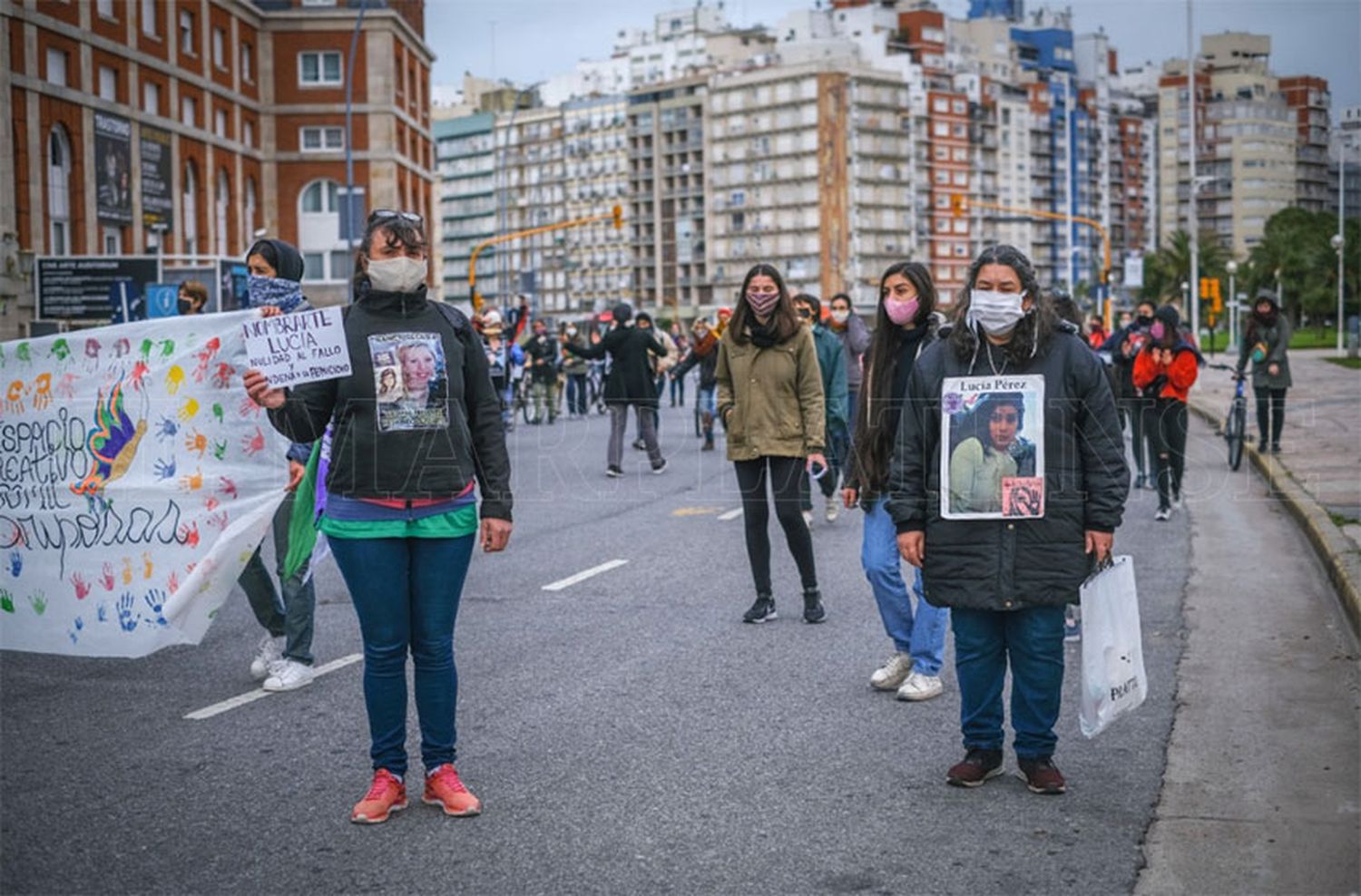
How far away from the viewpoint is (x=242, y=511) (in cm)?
848

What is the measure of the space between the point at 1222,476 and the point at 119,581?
51.6 feet

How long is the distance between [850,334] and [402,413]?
33.6 feet

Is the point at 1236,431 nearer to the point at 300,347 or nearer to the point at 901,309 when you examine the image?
the point at 901,309

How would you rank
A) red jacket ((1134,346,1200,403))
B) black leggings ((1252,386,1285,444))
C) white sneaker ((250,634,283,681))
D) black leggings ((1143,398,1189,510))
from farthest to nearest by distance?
1. black leggings ((1252,386,1285,444))
2. red jacket ((1134,346,1200,403))
3. black leggings ((1143,398,1189,510))
4. white sneaker ((250,634,283,681))

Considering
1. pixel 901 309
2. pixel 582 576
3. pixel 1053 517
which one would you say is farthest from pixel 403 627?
pixel 582 576

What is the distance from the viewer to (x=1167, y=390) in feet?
54.3

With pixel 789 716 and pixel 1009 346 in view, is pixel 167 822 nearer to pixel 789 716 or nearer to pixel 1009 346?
pixel 789 716

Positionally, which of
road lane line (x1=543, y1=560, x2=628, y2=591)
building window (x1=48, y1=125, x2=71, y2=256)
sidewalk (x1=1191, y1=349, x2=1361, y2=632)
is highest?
building window (x1=48, y1=125, x2=71, y2=256)

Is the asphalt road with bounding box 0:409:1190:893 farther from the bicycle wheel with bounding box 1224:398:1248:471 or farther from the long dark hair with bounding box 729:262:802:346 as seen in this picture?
the bicycle wheel with bounding box 1224:398:1248:471

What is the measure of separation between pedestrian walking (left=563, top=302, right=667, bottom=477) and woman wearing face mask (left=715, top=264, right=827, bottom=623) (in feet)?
38.7

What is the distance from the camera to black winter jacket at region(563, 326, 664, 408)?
2306 cm

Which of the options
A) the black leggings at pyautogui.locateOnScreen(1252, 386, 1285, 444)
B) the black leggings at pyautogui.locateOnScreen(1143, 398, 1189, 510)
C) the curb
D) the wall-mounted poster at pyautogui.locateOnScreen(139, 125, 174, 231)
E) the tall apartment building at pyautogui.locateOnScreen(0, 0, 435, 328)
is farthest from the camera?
the wall-mounted poster at pyautogui.locateOnScreen(139, 125, 174, 231)

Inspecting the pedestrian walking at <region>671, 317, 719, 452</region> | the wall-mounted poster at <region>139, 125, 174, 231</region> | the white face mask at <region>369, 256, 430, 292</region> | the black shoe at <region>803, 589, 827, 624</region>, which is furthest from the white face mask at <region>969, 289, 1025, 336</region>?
the wall-mounted poster at <region>139, 125, 174, 231</region>

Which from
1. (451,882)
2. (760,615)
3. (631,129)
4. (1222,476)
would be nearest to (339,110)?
(1222,476)
